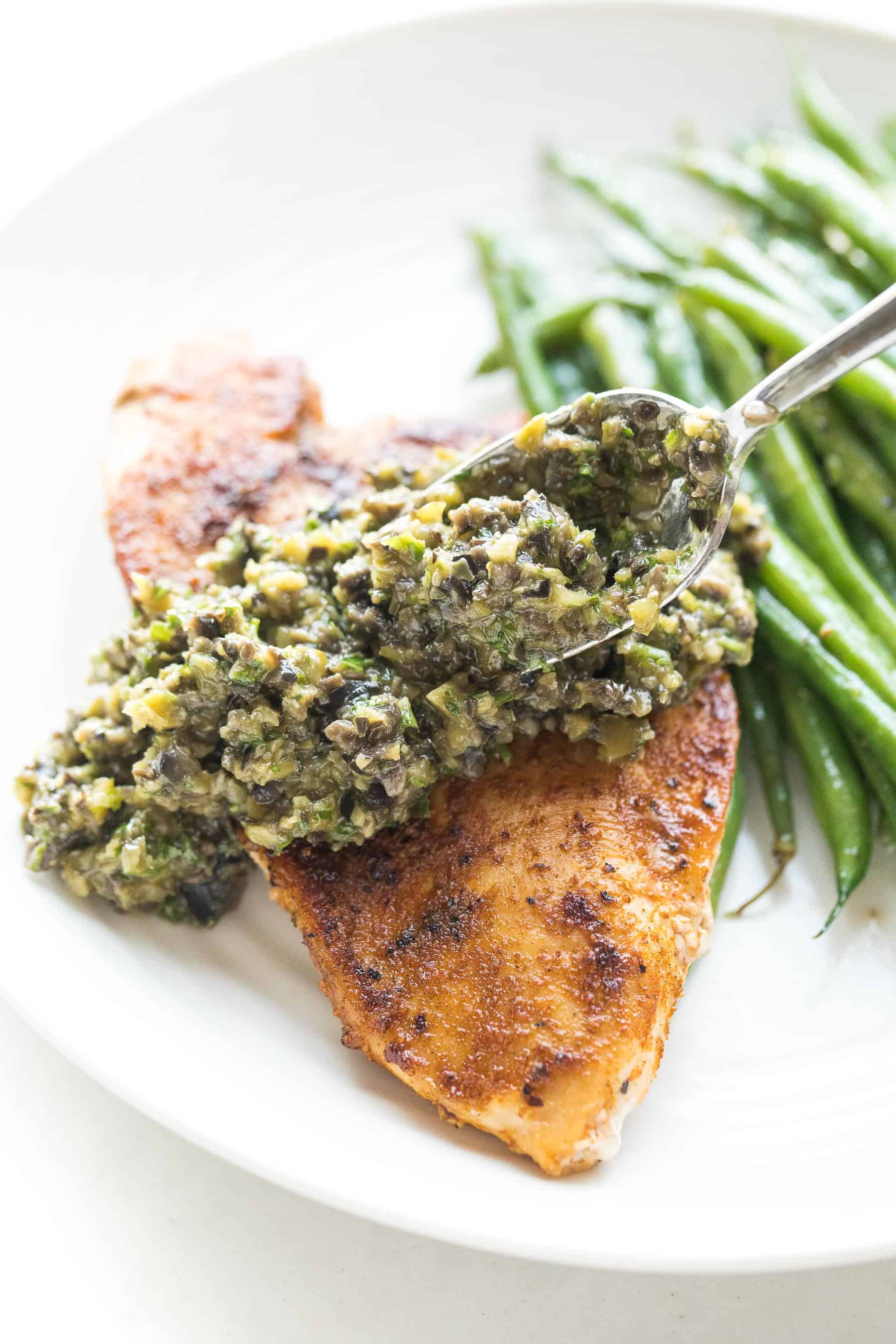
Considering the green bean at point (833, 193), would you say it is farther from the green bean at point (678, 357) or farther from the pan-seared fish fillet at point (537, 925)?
the pan-seared fish fillet at point (537, 925)

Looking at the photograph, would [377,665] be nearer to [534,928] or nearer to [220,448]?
[534,928]

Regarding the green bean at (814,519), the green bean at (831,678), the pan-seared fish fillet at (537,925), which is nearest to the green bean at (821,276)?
the green bean at (814,519)

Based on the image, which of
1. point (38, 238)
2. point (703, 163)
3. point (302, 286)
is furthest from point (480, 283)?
point (38, 238)

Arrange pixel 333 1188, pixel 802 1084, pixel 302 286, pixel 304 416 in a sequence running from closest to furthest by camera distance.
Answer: pixel 333 1188 < pixel 802 1084 < pixel 304 416 < pixel 302 286

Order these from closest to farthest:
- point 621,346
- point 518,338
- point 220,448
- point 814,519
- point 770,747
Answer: point 770,747 → point 814,519 → point 220,448 → point 621,346 → point 518,338

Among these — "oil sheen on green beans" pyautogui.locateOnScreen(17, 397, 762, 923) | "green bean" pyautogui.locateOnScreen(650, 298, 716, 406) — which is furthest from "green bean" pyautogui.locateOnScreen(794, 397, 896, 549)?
"oil sheen on green beans" pyautogui.locateOnScreen(17, 397, 762, 923)

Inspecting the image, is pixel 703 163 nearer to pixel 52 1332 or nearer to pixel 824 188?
pixel 824 188

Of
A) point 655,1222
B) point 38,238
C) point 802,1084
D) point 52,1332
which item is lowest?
point 802,1084

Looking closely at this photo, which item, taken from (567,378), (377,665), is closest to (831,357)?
(377,665)
